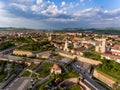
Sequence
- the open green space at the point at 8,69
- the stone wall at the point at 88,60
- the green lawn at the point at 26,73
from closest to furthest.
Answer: the open green space at the point at 8,69, the green lawn at the point at 26,73, the stone wall at the point at 88,60

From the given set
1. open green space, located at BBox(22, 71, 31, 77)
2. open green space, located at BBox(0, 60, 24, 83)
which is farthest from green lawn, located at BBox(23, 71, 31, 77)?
open green space, located at BBox(0, 60, 24, 83)

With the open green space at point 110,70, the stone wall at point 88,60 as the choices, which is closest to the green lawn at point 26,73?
the open green space at point 110,70

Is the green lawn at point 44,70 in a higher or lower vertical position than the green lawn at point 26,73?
higher

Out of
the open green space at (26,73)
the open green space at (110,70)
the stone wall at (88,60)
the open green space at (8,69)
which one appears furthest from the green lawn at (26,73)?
the stone wall at (88,60)

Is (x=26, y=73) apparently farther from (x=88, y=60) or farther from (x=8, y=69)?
(x=88, y=60)

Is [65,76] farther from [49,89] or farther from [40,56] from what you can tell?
[40,56]

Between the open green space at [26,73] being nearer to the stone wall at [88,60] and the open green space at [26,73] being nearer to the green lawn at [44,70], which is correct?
the green lawn at [44,70]

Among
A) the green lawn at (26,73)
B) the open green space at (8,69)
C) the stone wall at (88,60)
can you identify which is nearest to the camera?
the open green space at (8,69)

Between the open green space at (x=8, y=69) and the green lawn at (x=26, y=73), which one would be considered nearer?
the open green space at (x=8, y=69)

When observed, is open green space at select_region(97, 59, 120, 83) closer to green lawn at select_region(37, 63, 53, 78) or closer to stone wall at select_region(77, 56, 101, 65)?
stone wall at select_region(77, 56, 101, 65)

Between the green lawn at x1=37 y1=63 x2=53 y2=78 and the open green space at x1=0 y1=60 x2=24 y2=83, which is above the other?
the green lawn at x1=37 y1=63 x2=53 y2=78

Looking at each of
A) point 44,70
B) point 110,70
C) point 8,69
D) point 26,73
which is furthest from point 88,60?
point 8,69
